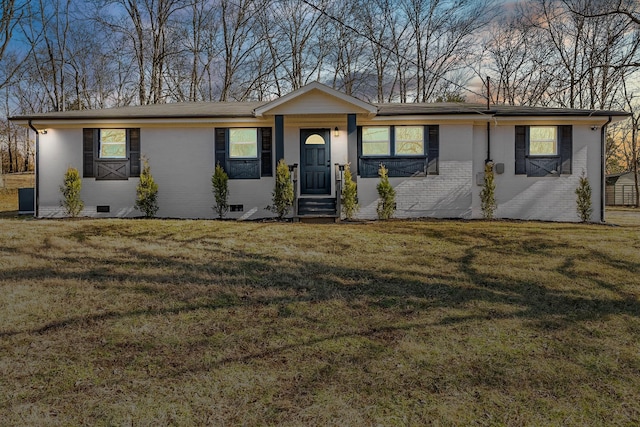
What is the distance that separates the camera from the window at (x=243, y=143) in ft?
40.7

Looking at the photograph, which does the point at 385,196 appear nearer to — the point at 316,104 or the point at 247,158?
the point at 316,104

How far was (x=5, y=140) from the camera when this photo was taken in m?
37.9

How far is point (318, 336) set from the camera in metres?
3.91

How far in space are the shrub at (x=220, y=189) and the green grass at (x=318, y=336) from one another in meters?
4.81

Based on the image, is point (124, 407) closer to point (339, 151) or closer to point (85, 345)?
point (85, 345)

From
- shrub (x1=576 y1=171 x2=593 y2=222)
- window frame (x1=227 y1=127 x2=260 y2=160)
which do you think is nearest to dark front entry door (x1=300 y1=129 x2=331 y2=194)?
window frame (x1=227 y1=127 x2=260 y2=160)

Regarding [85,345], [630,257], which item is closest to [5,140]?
[85,345]

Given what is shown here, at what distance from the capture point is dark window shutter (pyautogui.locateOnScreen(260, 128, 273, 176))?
1238cm

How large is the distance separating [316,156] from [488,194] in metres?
5.15

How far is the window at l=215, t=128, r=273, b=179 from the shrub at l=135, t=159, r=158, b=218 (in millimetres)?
1957

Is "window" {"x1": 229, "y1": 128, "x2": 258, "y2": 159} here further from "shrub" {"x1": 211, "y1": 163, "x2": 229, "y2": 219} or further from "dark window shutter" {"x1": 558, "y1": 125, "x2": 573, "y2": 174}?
"dark window shutter" {"x1": 558, "y1": 125, "x2": 573, "y2": 174}

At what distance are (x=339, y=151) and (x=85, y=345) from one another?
31.8 feet

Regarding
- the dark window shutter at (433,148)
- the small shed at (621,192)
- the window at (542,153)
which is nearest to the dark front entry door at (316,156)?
the dark window shutter at (433,148)

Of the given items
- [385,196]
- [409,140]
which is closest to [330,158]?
[385,196]
